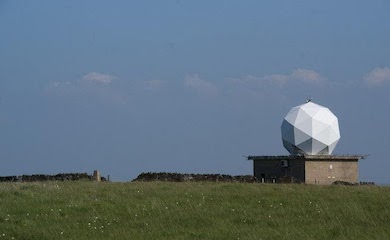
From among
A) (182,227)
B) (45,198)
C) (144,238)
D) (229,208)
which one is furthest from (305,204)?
(45,198)

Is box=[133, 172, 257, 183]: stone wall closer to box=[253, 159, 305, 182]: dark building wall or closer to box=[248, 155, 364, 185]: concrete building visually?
box=[253, 159, 305, 182]: dark building wall

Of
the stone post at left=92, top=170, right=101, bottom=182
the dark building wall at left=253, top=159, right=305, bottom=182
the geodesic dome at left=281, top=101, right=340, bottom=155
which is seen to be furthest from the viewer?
the geodesic dome at left=281, top=101, right=340, bottom=155

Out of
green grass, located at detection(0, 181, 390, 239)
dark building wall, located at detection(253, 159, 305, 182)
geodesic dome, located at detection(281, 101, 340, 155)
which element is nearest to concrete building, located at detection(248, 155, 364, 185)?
dark building wall, located at detection(253, 159, 305, 182)

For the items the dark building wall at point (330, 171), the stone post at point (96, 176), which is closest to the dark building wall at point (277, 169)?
the dark building wall at point (330, 171)

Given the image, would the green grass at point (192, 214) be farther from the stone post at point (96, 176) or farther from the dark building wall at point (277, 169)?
the dark building wall at point (277, 169)

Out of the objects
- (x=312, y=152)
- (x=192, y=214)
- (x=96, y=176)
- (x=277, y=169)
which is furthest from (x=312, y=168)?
(x=192, y=214)

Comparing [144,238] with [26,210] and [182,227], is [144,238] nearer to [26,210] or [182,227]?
[182,227]

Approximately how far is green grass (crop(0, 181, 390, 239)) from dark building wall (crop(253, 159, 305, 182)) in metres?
22.6

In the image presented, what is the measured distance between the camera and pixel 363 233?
16.4m

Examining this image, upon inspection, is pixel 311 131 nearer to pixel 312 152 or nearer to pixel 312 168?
pixel 312 152

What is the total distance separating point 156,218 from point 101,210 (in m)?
2.37

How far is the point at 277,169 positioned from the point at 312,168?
2985mm

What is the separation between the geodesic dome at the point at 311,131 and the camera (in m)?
49.0

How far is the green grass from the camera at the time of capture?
55.1 ft
